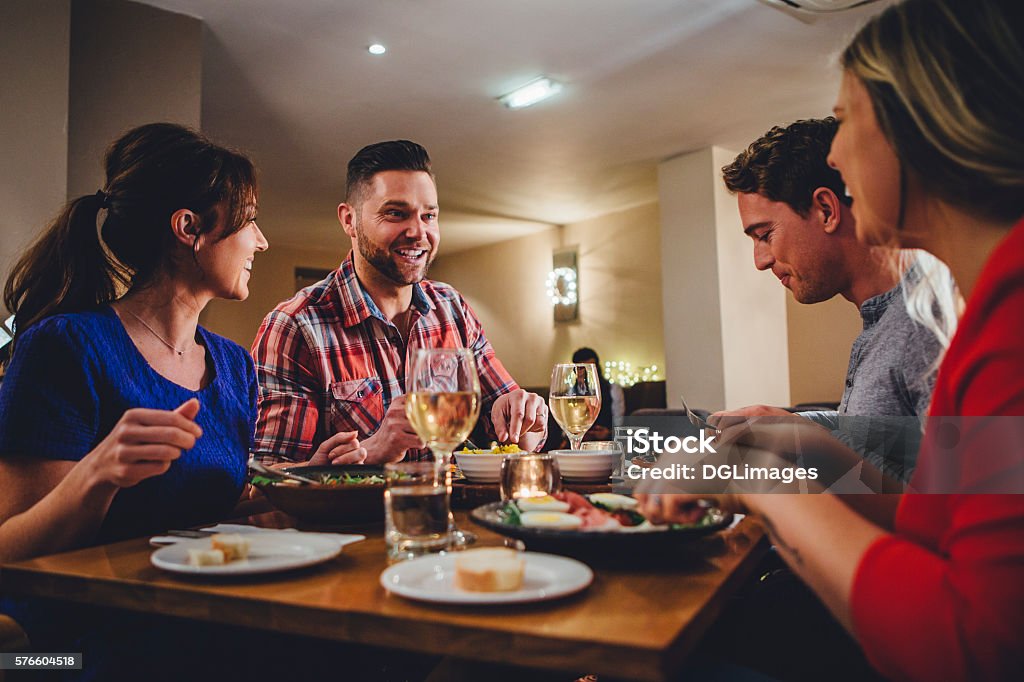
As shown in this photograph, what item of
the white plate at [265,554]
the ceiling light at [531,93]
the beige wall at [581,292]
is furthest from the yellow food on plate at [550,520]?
the beige wall at [581,292]

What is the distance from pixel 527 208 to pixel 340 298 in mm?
6336

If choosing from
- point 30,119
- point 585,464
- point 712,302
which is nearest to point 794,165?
point 585,464

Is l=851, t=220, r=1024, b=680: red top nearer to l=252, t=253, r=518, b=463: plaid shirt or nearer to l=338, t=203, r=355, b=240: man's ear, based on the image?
l=252, t=253, r=518, b=463: plaid shirt

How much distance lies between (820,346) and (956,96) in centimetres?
683

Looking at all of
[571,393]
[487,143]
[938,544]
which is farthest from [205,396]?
[487,143]

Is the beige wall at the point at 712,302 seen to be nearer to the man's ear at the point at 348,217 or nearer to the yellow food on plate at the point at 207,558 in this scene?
the man's ear at the point at 348,217

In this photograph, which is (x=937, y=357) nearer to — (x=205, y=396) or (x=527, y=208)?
(x=205, y=396)

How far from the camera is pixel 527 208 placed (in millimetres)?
8422

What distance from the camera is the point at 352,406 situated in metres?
2.13

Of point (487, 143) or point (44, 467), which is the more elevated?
point (487, 143)

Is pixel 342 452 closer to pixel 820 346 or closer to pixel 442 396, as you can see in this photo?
pixel 442 396

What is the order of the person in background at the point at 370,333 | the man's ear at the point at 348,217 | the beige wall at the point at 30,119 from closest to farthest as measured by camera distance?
the person in background at the point at 370,333 < the man's ear at the point at 348,217 < the beige wall at the point at 30,119

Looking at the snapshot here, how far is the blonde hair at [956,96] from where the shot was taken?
2.36 ft

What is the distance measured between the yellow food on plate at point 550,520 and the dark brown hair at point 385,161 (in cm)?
169
